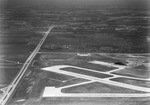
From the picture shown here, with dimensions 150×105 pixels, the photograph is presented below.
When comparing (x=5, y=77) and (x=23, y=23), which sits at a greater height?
(x=23, y=23)

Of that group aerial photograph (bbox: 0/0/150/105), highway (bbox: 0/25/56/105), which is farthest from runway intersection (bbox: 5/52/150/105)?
highway (bbox: 0/25/56/105)

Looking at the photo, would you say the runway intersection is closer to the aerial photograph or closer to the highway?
the aerial photograph

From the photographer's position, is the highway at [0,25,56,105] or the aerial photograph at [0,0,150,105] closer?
the highway at [0,25,56,105]

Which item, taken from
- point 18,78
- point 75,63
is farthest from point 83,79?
point 18,78

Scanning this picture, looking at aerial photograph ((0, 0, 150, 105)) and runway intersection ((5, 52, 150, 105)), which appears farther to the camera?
aerial photograph ((0, 0, 150, 105))

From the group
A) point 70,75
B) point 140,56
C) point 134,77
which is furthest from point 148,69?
point 70,75

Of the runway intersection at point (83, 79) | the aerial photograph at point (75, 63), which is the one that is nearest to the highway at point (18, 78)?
the aerial photograph at point (75, 63)

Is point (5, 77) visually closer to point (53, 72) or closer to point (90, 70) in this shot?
point (53, 72)

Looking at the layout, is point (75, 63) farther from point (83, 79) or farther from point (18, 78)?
point (18, 78)
